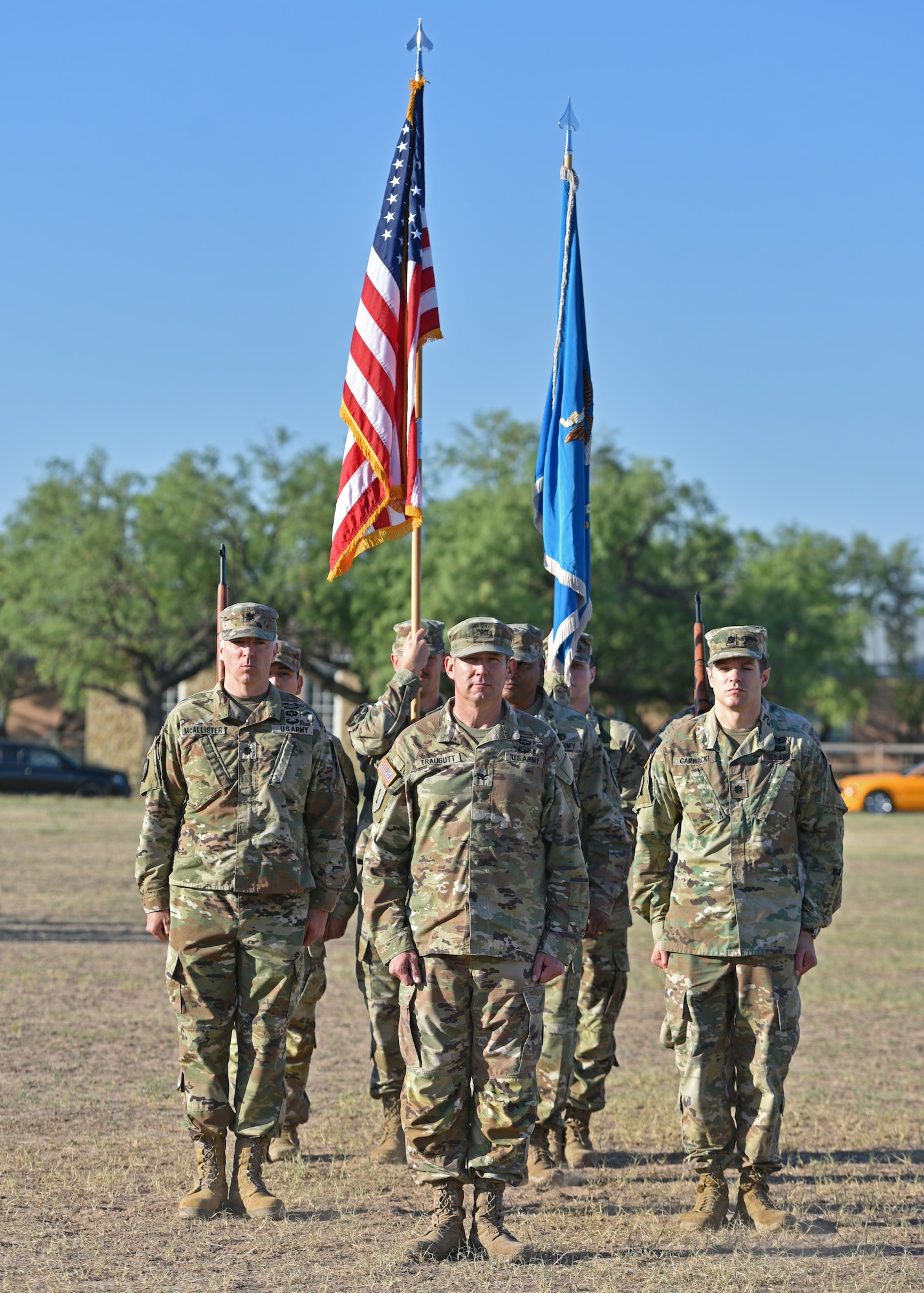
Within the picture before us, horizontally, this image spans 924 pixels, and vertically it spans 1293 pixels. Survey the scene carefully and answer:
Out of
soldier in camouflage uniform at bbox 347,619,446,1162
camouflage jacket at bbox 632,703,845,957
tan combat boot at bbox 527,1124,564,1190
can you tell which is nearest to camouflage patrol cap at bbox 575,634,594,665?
soldier in camouflage uniform at bbox 347,619,446,1162

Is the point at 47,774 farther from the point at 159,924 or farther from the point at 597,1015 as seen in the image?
the point at 159,924

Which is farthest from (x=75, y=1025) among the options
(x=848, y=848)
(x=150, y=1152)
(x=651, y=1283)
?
(x=848, y=848)

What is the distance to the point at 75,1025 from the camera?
9859 mm

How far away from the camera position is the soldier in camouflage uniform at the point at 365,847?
A: 266 inches

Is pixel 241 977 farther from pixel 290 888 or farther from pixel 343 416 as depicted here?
pixel 343 416

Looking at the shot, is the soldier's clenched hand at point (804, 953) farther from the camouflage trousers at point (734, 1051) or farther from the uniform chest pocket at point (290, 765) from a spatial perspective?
the uniform chest pocket at point (290, 765)

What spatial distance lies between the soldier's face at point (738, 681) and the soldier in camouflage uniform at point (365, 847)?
1297mm

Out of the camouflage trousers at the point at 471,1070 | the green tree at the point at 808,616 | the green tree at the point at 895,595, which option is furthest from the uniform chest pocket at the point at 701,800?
the green tree at the point at 895,595

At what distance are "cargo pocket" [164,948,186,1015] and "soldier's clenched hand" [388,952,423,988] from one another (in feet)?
3.12

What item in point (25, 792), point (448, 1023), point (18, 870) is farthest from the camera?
point (25, 792)

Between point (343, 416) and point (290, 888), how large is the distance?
281cm

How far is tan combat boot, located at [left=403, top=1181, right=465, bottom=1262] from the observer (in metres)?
5.48

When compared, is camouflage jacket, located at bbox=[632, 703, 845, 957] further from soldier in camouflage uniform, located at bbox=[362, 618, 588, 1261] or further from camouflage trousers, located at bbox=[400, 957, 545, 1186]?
camouflage trousers, located at bbox=[400, 957, 545, 1186]

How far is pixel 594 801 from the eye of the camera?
676cm
